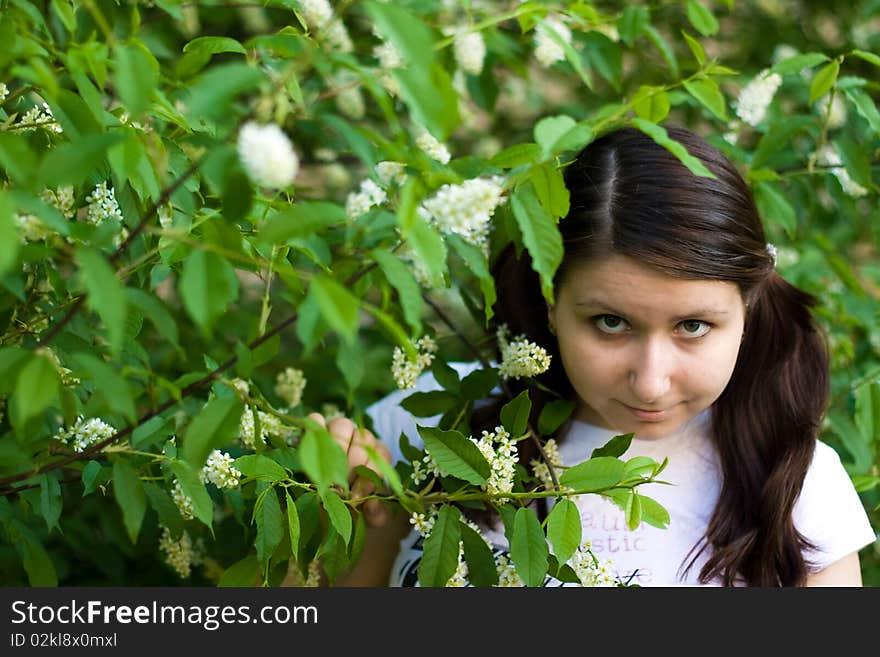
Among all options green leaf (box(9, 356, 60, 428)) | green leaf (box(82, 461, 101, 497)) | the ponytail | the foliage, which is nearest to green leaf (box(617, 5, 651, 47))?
the foliage

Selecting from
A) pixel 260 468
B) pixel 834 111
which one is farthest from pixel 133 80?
pixel 834 111

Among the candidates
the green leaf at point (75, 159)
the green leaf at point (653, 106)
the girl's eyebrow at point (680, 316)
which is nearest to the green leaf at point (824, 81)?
the green leaf at point (653, 106)

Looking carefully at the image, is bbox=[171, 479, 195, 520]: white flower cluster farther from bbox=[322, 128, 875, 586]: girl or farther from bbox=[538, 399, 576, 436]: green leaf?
bbox=[538, 399, 576, 436]: green leaf

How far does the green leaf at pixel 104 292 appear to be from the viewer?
74cm

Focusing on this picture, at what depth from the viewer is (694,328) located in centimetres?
127

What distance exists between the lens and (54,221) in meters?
0.80

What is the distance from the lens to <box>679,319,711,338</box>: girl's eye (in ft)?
4.15

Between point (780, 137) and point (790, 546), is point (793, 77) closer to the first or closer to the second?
point (780, 137)

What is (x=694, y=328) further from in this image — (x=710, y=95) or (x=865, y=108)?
(x=865, y=108)

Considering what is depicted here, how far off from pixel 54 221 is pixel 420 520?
22.6 inches

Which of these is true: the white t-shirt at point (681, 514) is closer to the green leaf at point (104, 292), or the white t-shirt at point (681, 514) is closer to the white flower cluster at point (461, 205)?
the white flower cluster at point (461, 205)

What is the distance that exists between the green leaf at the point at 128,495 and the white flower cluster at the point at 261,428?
0.62ft

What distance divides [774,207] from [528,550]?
2.53ft

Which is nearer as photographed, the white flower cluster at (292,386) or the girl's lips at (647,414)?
the girl's lips at (647,414)
